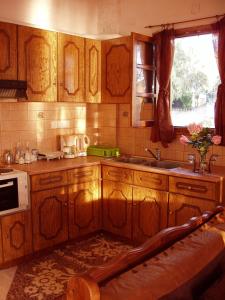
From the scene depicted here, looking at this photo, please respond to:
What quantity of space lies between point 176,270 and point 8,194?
2058mm

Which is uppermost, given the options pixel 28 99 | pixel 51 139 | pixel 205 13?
pixel 205 13

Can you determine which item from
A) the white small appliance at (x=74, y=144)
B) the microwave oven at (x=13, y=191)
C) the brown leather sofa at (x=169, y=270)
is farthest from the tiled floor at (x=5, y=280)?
the brown leather sofa at (x=169, y=270)

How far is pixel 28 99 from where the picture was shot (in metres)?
3.42

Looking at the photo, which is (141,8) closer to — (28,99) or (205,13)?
(205,13)

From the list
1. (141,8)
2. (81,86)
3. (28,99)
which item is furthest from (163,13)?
(28,99)

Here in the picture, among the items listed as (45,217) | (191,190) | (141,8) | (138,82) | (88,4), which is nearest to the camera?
(191,190)

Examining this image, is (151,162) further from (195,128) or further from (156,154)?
(195,128)

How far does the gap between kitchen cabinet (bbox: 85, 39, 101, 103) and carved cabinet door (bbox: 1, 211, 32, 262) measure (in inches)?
60.2

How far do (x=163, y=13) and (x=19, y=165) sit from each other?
2277 mm

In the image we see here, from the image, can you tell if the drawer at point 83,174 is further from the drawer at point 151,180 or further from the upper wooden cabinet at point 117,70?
the upper wooden cabinet at point 117,70

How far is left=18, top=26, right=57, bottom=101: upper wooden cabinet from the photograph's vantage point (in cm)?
334

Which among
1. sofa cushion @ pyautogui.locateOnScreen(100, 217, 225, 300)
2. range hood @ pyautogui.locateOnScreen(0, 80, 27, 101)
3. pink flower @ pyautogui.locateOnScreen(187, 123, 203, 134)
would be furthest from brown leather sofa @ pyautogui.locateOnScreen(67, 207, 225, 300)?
range hood @ pyautogui.locateOnScreen(0, 80, 27, 101)

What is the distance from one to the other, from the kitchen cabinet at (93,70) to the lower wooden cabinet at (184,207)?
1498 millimetres

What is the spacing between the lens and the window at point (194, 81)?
3646 millimetres
